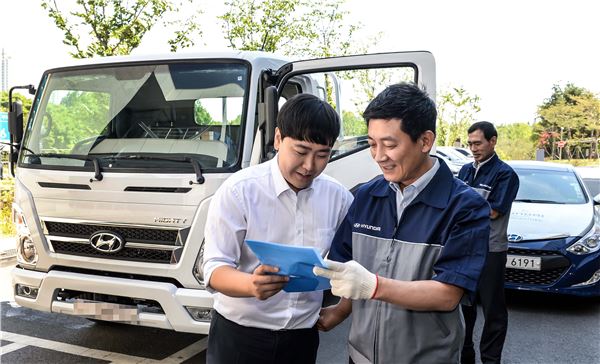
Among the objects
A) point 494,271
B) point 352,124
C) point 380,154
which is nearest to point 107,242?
point 352,124

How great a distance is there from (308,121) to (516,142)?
42.3m

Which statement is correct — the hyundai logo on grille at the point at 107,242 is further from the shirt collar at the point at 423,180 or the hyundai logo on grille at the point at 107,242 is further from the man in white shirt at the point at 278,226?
the shirt collar at the point at 423,180

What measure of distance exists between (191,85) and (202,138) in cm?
41

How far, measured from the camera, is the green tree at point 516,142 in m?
37.2

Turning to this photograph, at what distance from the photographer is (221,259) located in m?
1.65

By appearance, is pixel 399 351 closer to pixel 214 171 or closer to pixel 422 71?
pixel 214 171

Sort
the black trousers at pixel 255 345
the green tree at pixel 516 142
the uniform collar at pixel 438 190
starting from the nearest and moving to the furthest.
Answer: the uniform collar at pixel 438 190 → the black trousers at pixel 255 345 → the green tree at pixel 516 142

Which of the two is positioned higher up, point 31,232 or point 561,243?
point 31,232

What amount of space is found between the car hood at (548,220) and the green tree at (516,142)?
29.9m

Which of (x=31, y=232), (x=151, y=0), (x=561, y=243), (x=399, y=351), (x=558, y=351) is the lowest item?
(x=558, y=351)

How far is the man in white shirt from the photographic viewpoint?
1663 mm

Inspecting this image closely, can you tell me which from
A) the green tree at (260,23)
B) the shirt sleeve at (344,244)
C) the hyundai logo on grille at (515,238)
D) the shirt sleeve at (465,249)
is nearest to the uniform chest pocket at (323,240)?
the shirt sleeve at (344,244)

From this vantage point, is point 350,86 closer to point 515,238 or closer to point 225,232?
point 515,238

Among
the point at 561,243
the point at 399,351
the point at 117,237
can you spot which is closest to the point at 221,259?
the point at 399,351
